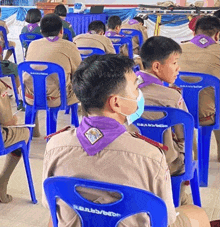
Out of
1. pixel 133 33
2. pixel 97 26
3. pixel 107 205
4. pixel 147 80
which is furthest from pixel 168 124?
pixel 133 33

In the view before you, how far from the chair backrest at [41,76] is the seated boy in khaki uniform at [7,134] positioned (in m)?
0.66

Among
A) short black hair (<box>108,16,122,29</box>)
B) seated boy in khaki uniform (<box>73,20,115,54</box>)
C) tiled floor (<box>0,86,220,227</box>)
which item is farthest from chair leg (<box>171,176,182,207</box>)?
short black hair (<box>108,16,122,29</box>)

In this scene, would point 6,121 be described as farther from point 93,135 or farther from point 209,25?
point 209,25

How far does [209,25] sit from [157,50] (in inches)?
35.2

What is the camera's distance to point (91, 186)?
114cm

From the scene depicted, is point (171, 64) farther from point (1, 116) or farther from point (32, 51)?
point (32, 51)

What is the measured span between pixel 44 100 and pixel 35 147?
550mm

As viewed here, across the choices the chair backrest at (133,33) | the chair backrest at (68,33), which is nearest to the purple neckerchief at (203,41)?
the chair backrest at (133,33)

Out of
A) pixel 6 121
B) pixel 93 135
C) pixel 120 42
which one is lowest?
pixel 120 42

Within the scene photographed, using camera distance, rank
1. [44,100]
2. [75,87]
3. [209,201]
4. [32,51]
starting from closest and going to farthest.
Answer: [75,87], [209,201], [44,100], [32,51]

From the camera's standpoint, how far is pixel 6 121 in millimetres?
2334

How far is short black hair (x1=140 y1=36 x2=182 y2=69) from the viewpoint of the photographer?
230 cm

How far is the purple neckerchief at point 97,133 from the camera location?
48.4 inches

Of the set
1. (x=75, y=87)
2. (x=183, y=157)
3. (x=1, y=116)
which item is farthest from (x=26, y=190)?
(x=75, y=87)
